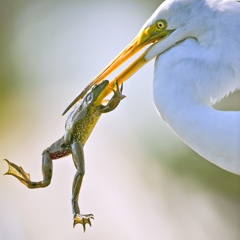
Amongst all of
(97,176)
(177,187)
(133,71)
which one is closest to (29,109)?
(97,176)

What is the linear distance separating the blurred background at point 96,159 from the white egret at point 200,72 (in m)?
1.90

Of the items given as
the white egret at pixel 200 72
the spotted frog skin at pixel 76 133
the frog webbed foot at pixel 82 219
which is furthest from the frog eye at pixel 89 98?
the frog webbed foot at pixel 82 219

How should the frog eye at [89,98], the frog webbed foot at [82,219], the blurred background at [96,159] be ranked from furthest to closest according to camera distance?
the blurred background at [96,159], the frog eye at [89,98], the frog webbed foot at [82,219]

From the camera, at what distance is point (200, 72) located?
75.6 inches

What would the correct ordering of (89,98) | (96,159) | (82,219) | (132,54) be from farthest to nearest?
1. (96,159)
2. (132,54)
3. (89,98)
4. (82,219)

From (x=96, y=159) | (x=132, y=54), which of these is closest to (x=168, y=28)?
(x=132, y=54)

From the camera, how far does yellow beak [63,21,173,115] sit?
2027mm

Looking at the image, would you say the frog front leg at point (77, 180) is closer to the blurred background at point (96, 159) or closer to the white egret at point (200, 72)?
the white egret at point (200, 72)

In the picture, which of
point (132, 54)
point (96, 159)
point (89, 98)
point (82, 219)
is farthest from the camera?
point (96, 159)

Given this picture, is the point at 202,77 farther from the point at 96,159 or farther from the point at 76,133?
the point at 96,159

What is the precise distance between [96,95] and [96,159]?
2510 millimetres

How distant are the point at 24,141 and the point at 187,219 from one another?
0.84m

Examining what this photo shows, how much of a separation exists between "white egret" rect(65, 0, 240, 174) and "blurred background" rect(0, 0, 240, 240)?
190 centimetres

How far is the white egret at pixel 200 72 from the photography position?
1.90m
